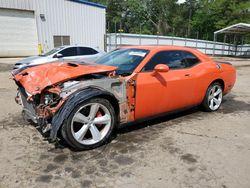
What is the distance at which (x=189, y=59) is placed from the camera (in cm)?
481

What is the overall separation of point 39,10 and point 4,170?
1863 cm

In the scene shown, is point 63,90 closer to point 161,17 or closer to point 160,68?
point 160,68

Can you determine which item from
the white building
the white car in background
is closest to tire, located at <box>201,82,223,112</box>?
the white car in background

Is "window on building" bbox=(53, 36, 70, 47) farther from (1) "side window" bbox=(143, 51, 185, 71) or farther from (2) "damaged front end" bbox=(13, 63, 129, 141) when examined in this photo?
(2) "damaged front end" bbox=(13, 63, 129, 141)

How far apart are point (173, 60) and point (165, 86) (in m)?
0.66

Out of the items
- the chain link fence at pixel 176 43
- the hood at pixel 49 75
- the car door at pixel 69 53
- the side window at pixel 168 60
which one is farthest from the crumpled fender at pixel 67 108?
the chain link fence at pixel 176 43

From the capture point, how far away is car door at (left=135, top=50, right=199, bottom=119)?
3.86 meters

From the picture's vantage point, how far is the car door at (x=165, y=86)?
12.7 feet

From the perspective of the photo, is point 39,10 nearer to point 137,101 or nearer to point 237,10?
point 137,101

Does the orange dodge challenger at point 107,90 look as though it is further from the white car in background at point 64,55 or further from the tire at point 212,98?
the white car in background at point 64,55

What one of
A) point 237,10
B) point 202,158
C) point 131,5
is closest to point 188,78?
point 202,158

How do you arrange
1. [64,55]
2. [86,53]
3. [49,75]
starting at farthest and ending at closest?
[86,53]
[64,55]
[49,75]

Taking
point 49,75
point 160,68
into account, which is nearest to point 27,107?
point 49,75

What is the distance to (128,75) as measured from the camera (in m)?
3.76
